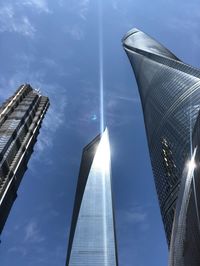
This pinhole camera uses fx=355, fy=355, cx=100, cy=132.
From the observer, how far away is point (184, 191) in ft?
60.8

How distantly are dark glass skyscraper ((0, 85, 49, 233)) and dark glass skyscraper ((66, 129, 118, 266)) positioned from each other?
30.3 metres

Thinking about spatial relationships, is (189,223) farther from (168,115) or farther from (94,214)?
(94,214)

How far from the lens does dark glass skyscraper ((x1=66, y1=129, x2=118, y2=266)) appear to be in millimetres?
94875

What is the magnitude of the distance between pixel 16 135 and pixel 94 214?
141ft

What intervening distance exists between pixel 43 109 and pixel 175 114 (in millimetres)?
41406

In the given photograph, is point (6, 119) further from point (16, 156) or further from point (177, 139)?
point (177, 139)

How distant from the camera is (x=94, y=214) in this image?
110 m

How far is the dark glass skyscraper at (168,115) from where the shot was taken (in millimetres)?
73375

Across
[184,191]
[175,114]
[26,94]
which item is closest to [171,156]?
[175,114]

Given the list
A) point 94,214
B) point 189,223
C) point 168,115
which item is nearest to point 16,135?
point 168,115

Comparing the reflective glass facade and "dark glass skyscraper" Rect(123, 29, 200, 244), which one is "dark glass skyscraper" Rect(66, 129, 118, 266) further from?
the reflective glass facade

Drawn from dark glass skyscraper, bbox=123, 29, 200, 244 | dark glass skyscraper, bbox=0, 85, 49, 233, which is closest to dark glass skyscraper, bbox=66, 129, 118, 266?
dark glass skyscraper, bbox=123, 29, 200, 244

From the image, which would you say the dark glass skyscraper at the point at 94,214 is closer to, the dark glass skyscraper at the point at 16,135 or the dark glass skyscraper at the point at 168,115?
the dark glass skyscraper at the point at 168,115

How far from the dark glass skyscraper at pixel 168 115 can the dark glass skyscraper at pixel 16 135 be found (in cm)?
3053
